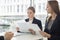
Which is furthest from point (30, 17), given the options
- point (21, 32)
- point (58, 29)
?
point (58, 29)

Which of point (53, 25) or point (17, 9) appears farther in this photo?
point (17, 9)

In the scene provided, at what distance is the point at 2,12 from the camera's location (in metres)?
3.52

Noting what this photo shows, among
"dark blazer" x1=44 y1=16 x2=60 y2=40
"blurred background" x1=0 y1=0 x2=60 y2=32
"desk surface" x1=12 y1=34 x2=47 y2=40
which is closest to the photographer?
"dark blazer" x1=44 y1=16 x2=60 y2=40

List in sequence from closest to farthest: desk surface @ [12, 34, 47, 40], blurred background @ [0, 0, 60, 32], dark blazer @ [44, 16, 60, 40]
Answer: dark blazer @ [44, 16, 60, 40] → desk surface @ [12, 34, 47, 40] → blurred background @ [0, 0, 60, 32]

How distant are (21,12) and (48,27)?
152cm

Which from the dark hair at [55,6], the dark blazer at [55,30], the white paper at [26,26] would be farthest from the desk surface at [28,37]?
the dark hair at [55,6]

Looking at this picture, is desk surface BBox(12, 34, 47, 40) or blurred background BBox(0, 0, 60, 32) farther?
blurred background BBox(0, 0, 60, 32)

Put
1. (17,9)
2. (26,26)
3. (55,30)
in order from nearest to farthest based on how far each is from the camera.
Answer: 1. (55,30)
2. (26,26)
3. (17,9)

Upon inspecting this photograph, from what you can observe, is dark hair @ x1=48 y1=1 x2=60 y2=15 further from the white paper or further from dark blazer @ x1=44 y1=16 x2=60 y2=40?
the white paper

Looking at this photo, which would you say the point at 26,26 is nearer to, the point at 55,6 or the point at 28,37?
the point at 28,37

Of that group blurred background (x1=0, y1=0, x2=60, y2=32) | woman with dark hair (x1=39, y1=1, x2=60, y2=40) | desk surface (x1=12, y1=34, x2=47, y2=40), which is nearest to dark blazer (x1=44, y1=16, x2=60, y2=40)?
woman with dark hair (x1=39, y1=1, x2=60, y2=40)

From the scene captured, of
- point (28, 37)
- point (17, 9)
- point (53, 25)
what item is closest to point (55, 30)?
point (53, 25)

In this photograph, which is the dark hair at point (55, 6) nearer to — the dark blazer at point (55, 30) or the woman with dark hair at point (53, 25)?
the woman with dark hair at point (53, 25)

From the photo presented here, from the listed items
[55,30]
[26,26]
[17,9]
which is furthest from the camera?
[17,9]
